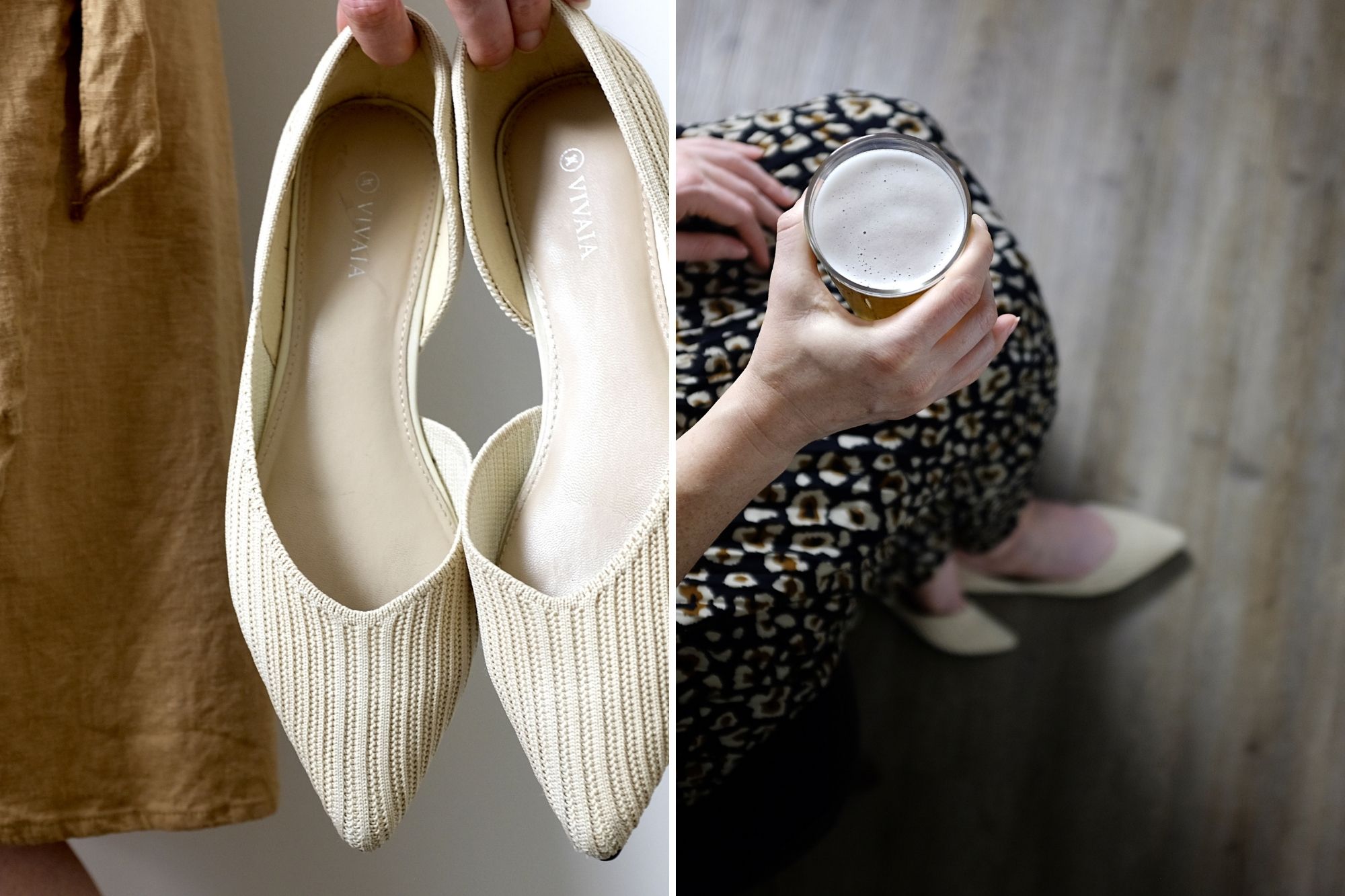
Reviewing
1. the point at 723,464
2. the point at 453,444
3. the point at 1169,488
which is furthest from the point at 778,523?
the point at 1169,488

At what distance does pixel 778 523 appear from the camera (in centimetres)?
32

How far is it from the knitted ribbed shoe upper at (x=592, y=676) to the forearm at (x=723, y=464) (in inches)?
0.9

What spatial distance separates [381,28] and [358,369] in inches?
6.1

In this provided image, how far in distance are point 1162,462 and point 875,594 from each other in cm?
17

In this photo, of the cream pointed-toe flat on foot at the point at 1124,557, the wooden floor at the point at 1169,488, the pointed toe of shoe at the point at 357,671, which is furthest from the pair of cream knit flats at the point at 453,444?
the cream pointed-toe flat on foot at the point at 1124,557

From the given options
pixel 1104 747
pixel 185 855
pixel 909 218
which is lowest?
pixel 185 855

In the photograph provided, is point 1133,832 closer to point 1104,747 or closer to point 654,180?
point 1104,747

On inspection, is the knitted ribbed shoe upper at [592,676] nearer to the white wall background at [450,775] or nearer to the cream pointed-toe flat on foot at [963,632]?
the white wall background at [450,775]

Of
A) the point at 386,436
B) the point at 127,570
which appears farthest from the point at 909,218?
the point at 127,570

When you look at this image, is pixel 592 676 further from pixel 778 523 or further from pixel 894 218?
pixel 894 218

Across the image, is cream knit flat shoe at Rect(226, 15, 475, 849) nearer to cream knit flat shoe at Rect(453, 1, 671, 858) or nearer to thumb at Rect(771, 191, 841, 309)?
cream knit flat shoe at Rect(453, 1, 671, 858)

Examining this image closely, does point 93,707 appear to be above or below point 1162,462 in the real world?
below

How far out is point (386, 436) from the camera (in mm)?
421

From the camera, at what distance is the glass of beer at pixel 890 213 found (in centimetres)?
22
